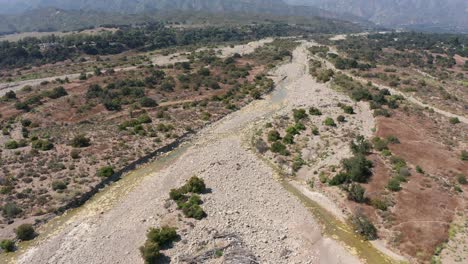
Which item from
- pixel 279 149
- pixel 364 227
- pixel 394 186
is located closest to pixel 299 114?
pixel 279 149

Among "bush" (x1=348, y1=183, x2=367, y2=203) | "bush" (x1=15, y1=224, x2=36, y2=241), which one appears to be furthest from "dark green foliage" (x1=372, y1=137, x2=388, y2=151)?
"bush" (x1=15, y1=224, x2=36, y2=241)

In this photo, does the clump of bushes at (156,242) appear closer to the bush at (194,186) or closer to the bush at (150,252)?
the bush at (150,252)

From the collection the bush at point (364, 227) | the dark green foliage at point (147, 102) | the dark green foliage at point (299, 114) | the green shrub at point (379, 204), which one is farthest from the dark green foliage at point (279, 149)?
the dark green foliage at point (147, 102)

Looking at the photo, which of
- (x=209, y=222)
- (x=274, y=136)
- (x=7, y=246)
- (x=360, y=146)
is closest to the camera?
(x=7, y=246)

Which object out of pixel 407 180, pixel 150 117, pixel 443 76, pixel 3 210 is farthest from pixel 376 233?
pixel 443 76

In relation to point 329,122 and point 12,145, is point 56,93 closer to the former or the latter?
point 12,145

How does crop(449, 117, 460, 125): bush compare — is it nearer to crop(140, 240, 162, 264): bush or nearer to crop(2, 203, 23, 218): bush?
crop(140, 240, 162, 264): bush

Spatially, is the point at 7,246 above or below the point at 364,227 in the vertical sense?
below
